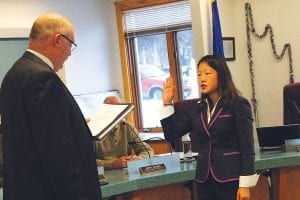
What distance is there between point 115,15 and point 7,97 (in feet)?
13.6

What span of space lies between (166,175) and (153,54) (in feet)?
10.5

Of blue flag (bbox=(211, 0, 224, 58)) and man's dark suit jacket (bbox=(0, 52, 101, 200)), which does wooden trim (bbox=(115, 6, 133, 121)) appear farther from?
man's dark suit jacket (bbox=(0, 52, 101, 200))

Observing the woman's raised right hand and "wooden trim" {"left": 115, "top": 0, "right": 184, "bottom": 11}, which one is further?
"wooden trim" {"left": 115, "top": 0, "right": 184, "bottom": 11}

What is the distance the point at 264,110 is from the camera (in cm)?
494

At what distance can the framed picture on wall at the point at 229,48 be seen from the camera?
4758mm

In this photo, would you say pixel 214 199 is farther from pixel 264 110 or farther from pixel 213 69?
pixel 264 110

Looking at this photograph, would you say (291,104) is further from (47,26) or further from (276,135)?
(47,26)

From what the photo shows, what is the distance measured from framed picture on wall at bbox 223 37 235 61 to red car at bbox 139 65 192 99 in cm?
98

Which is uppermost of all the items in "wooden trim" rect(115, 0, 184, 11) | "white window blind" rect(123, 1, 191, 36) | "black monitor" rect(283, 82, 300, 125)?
"wooden trim" rect(115, 0, 184, 11)

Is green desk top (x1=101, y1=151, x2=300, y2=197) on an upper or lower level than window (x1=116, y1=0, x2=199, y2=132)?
lower

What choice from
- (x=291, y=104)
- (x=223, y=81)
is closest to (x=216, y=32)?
(x=291, y=104)

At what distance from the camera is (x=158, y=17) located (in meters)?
5.50

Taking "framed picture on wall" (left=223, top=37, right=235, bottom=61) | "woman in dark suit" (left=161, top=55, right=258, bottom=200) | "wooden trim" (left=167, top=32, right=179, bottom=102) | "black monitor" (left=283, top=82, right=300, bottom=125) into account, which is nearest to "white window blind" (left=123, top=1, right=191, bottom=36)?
"wooden trim" (left=167, top=32, right=179, bottom=102)

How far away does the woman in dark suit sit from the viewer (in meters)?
2.32
